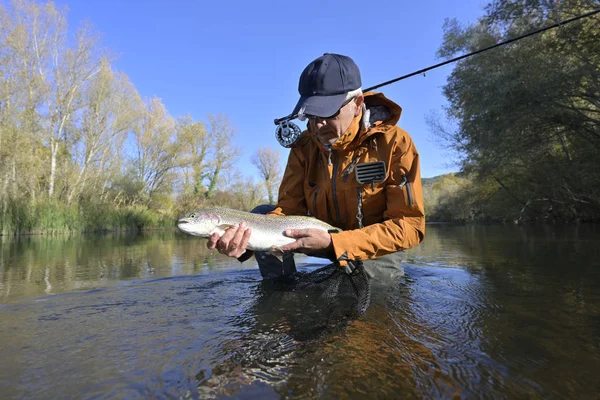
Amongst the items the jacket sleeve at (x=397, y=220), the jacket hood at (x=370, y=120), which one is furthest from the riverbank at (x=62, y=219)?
the jacket sleeve at (x=397, y=220)

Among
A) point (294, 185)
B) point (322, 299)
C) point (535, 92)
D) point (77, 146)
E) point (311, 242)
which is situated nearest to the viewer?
point (311, 242)

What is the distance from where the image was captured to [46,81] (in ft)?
73.8

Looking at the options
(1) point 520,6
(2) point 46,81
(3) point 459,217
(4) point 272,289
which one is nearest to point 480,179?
(1) point 520,6

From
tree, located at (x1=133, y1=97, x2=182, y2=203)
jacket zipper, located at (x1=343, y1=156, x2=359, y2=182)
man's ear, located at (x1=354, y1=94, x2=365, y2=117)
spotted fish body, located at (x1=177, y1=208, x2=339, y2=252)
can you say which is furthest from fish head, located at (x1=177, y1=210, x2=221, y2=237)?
tree, located at (x1=133, y1=97, x2=182, y2=203)

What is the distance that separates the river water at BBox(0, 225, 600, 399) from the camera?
1.65 m

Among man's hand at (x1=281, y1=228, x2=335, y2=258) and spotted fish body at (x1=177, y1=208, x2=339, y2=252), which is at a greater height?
spotted fish body at (x1=177, y1=208, x2=339, y2=252)

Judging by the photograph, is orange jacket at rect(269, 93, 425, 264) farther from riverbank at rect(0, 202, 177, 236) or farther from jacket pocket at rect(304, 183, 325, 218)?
riverbank at rect(0, 202, 177, 236)

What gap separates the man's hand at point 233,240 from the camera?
2631mm

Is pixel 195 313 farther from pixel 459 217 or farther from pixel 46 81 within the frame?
pixel 459 217

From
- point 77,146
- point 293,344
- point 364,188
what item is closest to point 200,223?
point 293,344

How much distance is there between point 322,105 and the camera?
2855 mm

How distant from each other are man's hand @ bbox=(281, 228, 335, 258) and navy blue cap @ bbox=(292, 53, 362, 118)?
37.7 inches

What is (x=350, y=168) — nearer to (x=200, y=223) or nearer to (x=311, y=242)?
(x=311, y=242)

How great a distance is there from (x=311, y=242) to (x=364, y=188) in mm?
857
